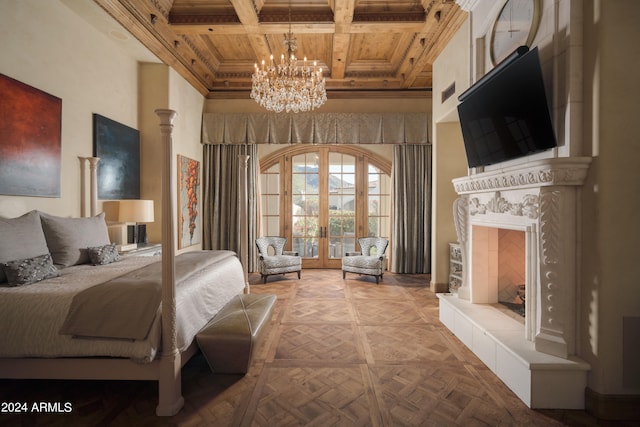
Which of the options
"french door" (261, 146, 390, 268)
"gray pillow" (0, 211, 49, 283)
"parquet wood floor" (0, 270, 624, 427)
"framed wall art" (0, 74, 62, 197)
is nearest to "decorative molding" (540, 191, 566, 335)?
"parquet wood floor" (0, 270, 624, 427)

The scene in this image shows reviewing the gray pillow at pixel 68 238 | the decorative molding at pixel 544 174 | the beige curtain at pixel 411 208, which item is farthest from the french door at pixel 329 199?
the decorative molding at pixel 544 174

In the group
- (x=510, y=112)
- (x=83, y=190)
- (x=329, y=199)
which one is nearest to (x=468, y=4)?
(x=510, y=112)

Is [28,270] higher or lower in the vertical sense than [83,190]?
lower

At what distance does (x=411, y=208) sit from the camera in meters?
6.32

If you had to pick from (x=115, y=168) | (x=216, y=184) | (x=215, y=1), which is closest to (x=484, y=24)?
(x=215, y=1)

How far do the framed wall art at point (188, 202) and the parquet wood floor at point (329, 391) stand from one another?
2.75 metres

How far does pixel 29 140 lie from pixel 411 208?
221 inches

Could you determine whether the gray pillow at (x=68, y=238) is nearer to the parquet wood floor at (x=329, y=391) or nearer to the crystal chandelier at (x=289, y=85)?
the parquet wood floor at (x=329, y=391)

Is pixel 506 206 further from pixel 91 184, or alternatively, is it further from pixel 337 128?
pixel 91 184

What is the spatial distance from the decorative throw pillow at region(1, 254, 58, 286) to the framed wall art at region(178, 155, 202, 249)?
269cm

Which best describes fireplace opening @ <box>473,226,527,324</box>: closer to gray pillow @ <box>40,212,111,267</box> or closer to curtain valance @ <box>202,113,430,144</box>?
curtain valance @ <box>202,113,430,144</box>

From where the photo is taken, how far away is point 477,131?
2934 mm

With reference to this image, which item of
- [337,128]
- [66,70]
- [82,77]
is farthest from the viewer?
[337,128]

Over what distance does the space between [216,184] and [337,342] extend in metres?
4.21
